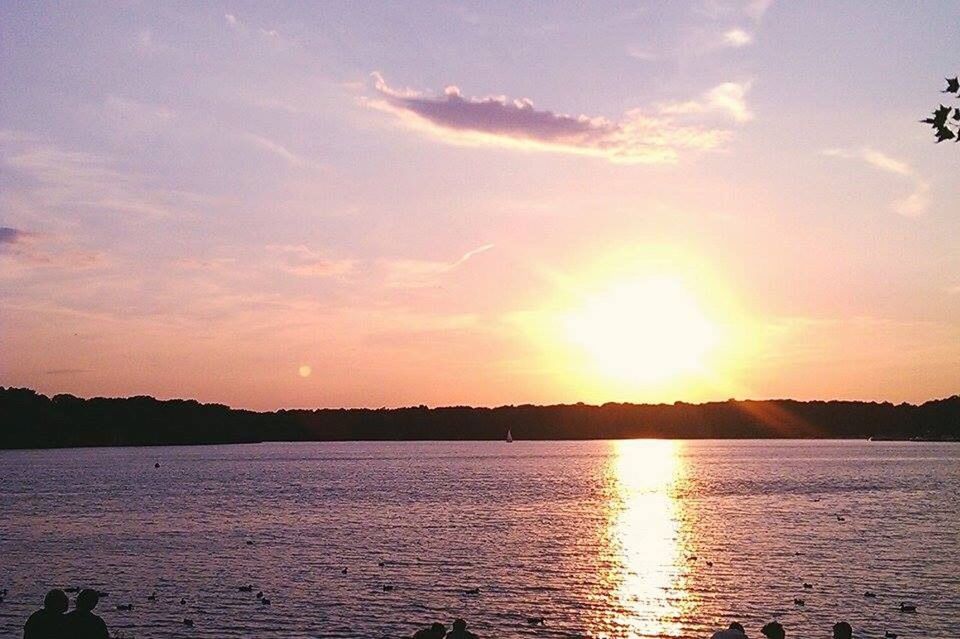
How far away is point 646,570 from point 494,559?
9.69 meters

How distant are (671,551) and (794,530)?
16877 mm

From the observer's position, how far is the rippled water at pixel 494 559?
1727 inches

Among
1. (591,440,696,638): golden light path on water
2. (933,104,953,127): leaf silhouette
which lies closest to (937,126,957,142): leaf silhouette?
(933,104,953,127): leaf silhouette

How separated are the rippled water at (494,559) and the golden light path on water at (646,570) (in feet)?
0.65

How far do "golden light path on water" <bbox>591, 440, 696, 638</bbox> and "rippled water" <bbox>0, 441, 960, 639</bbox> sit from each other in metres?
0.20

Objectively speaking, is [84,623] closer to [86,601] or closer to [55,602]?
[86,601]

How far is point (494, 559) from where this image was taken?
62344 mm

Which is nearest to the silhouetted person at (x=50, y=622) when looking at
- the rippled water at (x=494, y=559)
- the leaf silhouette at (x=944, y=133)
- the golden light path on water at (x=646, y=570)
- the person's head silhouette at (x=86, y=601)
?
the person's head silhouette at (x=86, y=601)

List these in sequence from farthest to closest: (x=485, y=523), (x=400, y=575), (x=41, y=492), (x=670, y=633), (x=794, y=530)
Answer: (x=41, y=492), (x=485, y=523), (x=794, y=530), (x=400, y=575), (x=670, y=633)

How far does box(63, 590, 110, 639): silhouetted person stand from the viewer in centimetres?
1691

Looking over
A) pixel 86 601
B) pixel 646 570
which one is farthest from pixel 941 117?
pixel 646 570

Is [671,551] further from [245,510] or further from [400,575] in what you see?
[245,510]

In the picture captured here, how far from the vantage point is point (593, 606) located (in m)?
46.7

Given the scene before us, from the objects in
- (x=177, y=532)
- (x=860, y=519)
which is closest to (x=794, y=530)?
(x=860, y=519)
